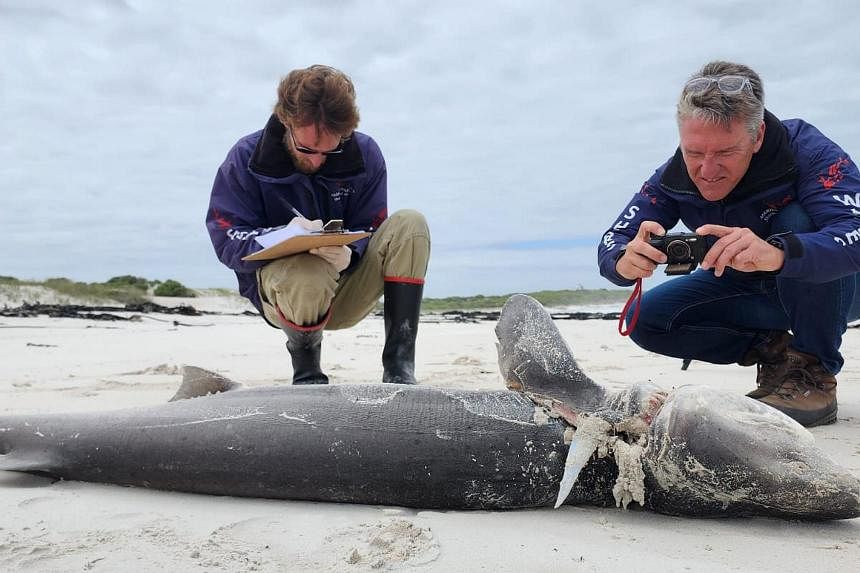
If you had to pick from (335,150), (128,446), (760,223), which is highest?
(335,150)

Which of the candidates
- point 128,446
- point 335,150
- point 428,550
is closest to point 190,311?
point 335,150

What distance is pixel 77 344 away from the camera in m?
8.38

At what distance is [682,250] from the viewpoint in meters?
3.66

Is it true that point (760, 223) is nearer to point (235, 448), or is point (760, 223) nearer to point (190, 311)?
point (235, 448)

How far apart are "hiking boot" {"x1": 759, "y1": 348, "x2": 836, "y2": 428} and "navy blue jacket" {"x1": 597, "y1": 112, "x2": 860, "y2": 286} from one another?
79 cm

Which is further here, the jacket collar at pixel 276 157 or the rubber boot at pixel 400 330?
the rubber boot at pixel 400 330

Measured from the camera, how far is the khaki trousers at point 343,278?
179 inches

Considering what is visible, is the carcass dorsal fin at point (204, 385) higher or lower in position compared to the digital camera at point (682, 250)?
lower

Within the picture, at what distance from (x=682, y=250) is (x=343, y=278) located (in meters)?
2.27

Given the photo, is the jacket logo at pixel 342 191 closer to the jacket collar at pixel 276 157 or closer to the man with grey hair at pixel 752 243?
the jacket collar at pixel 276 157

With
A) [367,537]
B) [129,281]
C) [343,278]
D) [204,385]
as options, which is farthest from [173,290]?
[367,537]

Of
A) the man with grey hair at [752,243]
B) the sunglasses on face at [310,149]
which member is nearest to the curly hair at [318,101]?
the sunglasses on face at [310,149]

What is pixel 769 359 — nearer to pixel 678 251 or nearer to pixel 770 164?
pixel 770 164

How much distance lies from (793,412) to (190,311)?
12.2 meters
